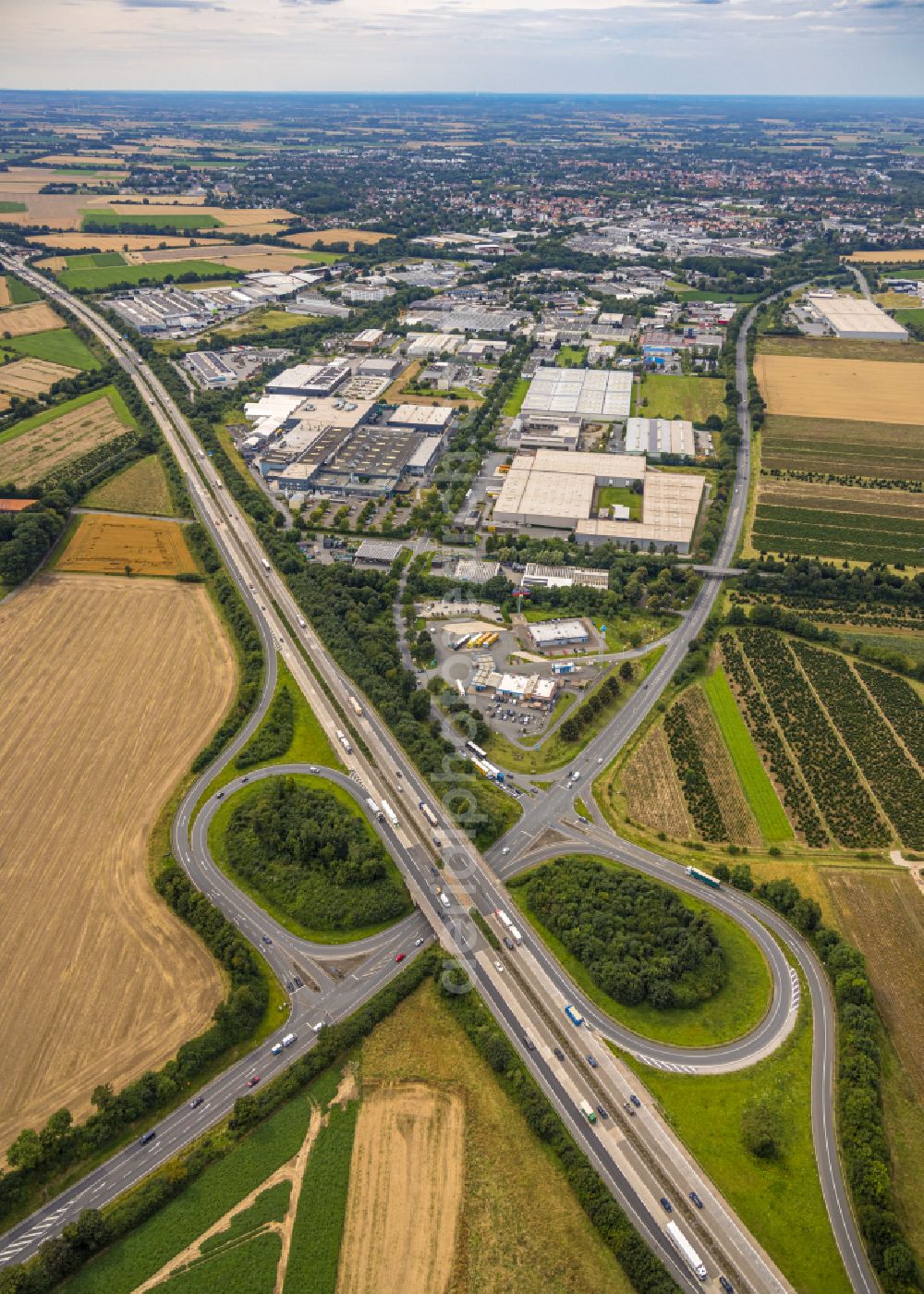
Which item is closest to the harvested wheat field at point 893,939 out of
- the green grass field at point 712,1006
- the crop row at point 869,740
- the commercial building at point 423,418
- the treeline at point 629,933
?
the crop row at point 869,740

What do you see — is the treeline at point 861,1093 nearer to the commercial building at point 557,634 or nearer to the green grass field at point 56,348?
the commercial building at point 557,634

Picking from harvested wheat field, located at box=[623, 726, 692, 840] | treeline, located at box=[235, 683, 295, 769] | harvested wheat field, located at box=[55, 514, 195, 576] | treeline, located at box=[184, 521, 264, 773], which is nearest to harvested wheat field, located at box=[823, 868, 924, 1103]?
harvested wheat field, located at box=[623, 726, 692, 840]

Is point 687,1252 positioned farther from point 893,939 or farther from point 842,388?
point 842,388

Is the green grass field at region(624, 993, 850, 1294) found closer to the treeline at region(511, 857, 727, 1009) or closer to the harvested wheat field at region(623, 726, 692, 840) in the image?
the treeline at region(511, 857, 727, 1009)

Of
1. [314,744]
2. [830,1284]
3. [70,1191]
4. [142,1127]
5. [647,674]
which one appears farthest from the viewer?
[647,674]

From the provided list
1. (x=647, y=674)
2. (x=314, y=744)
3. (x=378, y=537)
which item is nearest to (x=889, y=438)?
(x=647, y=674)

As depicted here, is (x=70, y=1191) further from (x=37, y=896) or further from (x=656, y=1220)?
(x=656, y=1220)

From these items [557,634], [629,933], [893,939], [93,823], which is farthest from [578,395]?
[93,823]
